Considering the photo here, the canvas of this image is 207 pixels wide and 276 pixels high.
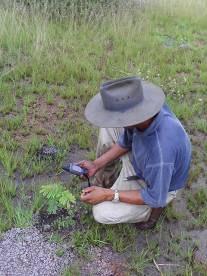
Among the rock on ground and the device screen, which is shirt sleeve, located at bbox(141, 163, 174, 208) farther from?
the rock on ground

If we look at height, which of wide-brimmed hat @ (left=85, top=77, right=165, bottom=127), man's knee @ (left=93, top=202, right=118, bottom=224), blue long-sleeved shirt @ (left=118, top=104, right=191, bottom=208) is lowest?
man's knee @ (left=93, top=202, right=118, bottom=224)

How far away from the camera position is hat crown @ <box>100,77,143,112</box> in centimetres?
309

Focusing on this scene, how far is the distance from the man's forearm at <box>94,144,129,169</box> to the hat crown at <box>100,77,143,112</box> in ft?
2.95

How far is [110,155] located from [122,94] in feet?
3.49

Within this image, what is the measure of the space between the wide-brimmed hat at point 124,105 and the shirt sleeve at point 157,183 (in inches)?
17.1

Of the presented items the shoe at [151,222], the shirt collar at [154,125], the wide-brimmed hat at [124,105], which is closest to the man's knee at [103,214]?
the shoe at [151,222]

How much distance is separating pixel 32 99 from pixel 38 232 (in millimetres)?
2188

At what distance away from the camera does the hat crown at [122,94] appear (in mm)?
3086

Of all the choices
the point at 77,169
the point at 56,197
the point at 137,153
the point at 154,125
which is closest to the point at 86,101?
the point at 77,169

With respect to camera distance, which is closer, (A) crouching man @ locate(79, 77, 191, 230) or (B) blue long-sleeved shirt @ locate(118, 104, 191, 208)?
(A) crouching man @ locate(79, 77, 191, 230)

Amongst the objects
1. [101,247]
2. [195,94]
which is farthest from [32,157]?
[195,94]

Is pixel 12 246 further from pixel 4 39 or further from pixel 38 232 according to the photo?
pixel 4 39

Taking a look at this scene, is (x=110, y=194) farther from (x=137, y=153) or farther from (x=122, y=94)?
(x=122, y=94)

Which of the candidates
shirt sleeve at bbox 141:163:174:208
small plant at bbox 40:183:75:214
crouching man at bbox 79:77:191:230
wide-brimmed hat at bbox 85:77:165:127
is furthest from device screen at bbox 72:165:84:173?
wide-brimmed hat at bbox 85:77:165:127
